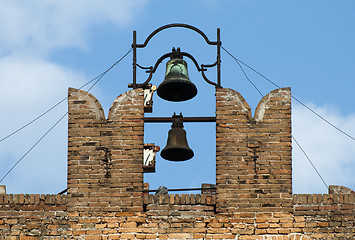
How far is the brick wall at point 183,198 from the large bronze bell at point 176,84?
→ 0.69 meters

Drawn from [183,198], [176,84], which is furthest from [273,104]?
[183,198]

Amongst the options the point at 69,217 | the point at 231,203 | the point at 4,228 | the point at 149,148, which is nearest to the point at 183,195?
the point at 231,203

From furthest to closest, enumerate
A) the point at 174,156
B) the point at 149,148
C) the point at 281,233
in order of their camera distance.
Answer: the point at 149,148 < the point at 174,156 < the point at 281,233

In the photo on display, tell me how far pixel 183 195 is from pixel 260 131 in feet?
5.06

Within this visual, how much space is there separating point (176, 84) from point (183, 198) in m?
2.01

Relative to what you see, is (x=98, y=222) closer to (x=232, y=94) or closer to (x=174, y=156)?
(x=174, y=156)

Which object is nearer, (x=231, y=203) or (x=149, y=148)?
(x=231, y=203)

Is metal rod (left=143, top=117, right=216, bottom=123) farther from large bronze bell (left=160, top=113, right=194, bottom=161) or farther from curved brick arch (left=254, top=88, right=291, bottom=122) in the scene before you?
curved brick arch (left=254, top=88, right=291, bottom=122)

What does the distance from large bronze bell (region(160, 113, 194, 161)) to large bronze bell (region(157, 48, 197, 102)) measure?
0.45m

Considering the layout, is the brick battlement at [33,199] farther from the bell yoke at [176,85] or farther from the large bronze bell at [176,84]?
the large bronze bell at [176,84]

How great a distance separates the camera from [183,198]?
15.6 meters

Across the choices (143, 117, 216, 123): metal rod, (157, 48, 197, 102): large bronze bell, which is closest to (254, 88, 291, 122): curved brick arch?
(143, 117, 216, 123): metal rod

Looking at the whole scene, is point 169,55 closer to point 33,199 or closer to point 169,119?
point 169,119

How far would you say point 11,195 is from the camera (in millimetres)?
15648
